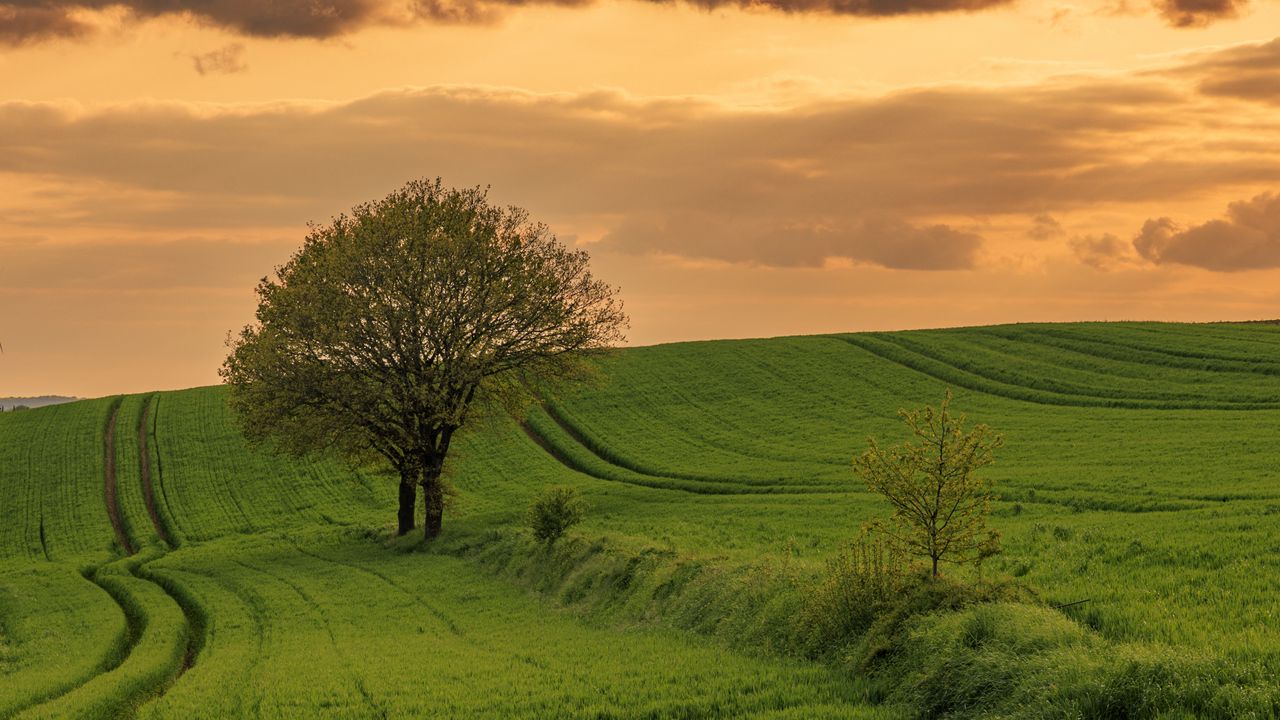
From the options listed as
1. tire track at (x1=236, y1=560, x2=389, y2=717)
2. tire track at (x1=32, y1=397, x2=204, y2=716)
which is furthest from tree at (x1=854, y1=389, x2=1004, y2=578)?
tire track at (x1=32, y1=397, x2=204, y2=716)

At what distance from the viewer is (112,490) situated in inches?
3076

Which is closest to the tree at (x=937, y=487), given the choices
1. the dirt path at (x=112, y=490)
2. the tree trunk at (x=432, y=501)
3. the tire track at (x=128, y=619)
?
the tire track at (x=128, y=619)

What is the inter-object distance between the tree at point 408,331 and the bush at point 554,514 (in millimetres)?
14030

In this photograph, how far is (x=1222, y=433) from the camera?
57.3m

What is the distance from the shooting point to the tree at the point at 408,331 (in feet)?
177

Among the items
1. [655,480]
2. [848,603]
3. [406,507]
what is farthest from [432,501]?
[848,603]

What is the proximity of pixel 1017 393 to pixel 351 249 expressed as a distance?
53887mm

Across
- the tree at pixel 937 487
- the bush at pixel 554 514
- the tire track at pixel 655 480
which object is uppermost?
the tree at pixel 937 487

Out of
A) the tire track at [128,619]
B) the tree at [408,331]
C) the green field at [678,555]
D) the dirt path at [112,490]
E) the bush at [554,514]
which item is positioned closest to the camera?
the green field at [678,555]

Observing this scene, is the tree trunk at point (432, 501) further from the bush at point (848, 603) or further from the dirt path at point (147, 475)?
the bush at point (848, 603)

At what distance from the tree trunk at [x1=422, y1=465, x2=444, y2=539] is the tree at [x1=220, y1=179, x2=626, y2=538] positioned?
0.07 metres

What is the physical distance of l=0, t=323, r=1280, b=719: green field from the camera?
1927 cm

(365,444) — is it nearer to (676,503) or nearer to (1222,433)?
(676,503)

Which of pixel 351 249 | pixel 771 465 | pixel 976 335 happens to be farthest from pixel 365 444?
pixel 976 335
